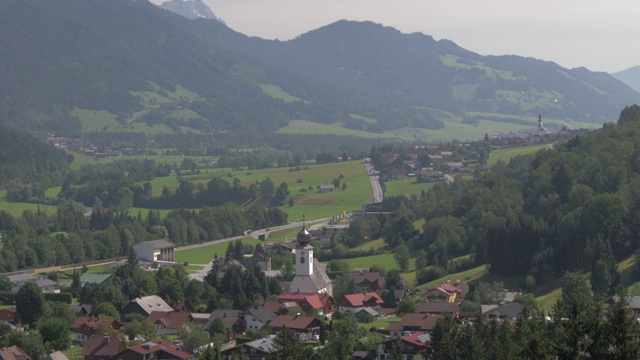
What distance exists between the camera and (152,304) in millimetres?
75312

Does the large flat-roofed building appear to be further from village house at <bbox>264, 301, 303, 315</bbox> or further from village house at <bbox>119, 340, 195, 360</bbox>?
village house at <bbox>119, 340, 195, 360</bbox>

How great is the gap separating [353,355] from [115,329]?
14.8m

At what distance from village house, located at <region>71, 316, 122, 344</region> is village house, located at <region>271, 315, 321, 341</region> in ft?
25.8

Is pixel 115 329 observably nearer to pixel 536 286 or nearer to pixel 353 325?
pixel 353 325

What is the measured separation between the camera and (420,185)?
141000 mm

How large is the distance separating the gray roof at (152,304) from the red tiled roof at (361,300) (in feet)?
30.0

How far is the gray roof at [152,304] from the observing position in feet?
244

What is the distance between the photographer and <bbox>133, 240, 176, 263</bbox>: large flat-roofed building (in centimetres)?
10050

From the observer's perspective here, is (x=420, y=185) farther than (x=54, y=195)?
No

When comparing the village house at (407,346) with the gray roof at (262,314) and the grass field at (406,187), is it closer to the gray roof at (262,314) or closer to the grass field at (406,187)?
the gray roof at (262,314)

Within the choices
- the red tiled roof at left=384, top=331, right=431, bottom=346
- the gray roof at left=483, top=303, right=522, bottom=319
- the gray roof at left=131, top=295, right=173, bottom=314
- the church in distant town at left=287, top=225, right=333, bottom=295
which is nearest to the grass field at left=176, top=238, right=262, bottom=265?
the church in distant town at left=287, top=225, right=333, bottom=295

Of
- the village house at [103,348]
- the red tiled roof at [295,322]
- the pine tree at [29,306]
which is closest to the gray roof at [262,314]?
the red tiled roof at [295,322]

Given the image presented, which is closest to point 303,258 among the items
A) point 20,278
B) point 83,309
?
point 83,309

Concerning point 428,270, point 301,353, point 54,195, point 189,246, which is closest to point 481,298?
point 428,270
